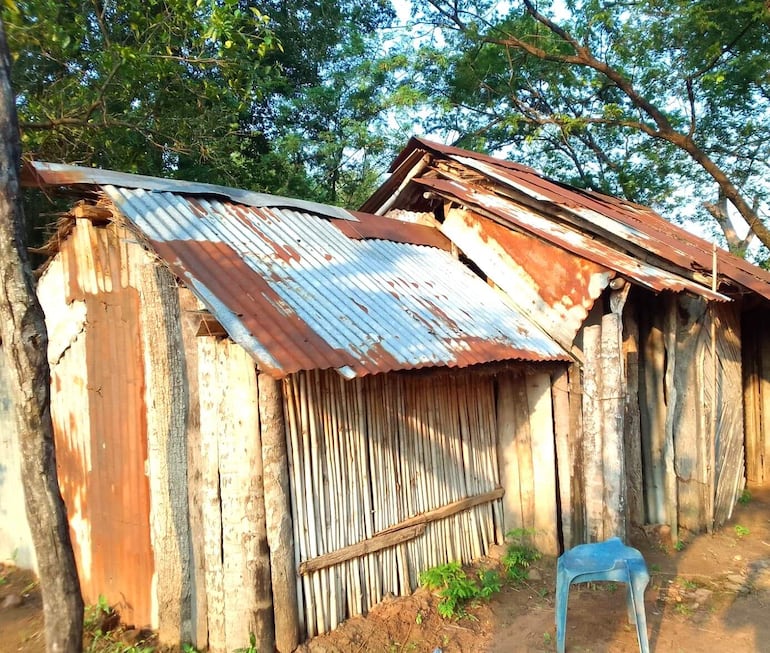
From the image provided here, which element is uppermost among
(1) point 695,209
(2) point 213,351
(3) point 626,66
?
(3) point 626,66

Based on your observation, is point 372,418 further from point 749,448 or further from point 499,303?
point 749,448

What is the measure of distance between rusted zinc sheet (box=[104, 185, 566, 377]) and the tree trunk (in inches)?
47.2

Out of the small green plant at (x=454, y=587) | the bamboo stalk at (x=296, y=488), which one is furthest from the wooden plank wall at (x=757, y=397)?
the bamboo stalk at (x=296, y=488)

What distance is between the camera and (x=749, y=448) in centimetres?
907

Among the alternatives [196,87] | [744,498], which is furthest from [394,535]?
[196,87]


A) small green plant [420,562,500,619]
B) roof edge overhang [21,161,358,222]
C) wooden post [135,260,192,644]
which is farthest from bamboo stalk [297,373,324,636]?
roof edge overhang [21,161,358,222]

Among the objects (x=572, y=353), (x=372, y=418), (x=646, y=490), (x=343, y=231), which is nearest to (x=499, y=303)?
(x=572, y=353)

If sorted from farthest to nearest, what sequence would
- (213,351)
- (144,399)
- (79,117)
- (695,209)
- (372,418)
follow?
(695,209) < (79,117) < (372,418) < (144,399) < (213,351)

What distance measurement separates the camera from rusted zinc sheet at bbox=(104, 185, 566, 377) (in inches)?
146

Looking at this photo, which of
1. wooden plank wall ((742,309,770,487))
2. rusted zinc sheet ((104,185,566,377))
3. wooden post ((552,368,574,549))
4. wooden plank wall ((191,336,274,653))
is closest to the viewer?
rusted zinc sheet ((104,185,566,377))

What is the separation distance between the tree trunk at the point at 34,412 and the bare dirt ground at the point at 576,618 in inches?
76.0

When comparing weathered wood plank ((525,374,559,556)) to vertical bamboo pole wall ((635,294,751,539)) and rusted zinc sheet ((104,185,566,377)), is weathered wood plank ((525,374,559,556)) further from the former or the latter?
vertical bamboo pole wall ((635,294,751,539))

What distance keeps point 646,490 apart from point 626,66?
1103 centimetres

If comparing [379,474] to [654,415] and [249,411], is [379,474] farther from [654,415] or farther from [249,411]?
[654,415]
